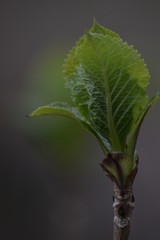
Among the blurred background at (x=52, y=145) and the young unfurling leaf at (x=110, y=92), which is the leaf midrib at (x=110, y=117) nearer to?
the young unfurling leaf at (x=110, y=92)

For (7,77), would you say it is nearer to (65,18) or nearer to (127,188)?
(65,18)

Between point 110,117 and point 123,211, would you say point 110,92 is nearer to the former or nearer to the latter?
point 110,117

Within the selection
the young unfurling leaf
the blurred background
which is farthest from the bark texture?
the blurred background

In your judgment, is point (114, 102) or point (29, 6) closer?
point (114, 102)

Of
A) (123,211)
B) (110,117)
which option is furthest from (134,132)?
(123,211)

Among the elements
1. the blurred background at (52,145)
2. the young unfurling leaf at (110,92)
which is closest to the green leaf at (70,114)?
the young unfurling leaf at (110,92)

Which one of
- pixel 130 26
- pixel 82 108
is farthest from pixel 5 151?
pixel 130 26
